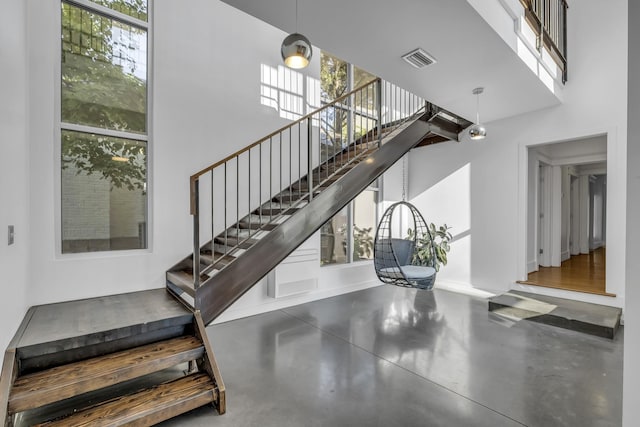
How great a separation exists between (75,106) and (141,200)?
114cm

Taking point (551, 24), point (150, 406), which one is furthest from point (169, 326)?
point (551, 24)

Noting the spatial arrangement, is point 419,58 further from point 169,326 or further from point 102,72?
point 169,326

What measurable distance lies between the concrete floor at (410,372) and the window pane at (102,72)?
280cm

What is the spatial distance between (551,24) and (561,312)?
4084 mm

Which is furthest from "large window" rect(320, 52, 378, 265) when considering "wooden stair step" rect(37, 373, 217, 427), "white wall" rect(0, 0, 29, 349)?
"white wall" rect(0, 0, 29, 349)

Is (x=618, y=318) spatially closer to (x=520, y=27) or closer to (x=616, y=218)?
(x=616, y=218)

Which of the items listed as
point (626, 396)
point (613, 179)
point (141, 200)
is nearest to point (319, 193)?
point (141, 200)

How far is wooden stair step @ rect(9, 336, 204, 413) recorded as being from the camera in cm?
188

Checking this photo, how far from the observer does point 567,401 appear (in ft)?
7.89

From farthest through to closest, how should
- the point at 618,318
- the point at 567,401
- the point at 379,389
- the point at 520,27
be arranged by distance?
the point at 618,318 < the point at 520,27 < the point at 379,389 < the point at 567,401

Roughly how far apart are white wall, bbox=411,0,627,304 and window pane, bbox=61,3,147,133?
14.5 feet

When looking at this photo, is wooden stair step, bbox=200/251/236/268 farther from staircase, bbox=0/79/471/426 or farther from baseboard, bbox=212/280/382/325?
baseboard, bbox=212/280/382/325

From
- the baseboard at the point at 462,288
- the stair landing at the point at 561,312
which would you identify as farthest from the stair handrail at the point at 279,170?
the baseboard at the point at 462,288

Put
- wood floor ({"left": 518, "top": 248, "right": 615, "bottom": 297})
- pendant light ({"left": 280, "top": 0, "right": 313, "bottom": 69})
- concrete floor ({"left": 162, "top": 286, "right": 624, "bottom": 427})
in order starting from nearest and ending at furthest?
concrete floor ({"left": 162, "top": 286, "right": 624, "bottom": 427}) < pendant light ({"left": 280, "top": 0, "right": 313, "bottom": 69}) < wood floor ({"left": 518, "top": 248, "right": 615, "bottom": 297})
